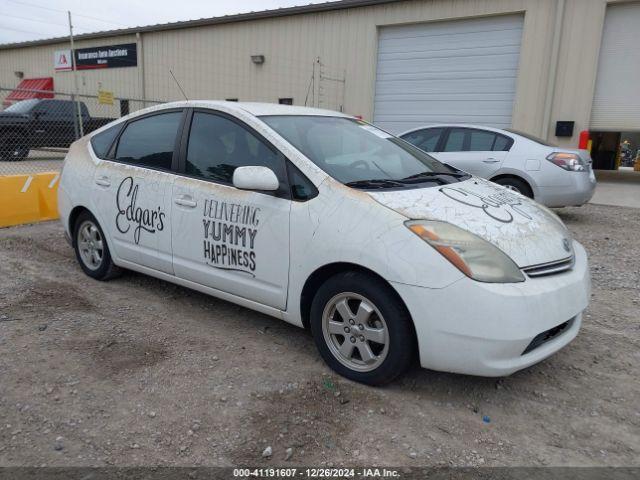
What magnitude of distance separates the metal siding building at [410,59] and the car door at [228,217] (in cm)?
1168

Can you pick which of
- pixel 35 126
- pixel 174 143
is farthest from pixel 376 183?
pixel 35 126

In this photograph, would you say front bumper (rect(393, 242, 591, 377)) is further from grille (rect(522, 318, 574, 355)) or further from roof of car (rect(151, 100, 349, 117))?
roof of car (rect(151, 100, 349, 117))

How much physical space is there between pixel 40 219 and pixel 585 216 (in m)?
8.44

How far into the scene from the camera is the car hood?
8.86 feet

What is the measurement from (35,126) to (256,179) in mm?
13835

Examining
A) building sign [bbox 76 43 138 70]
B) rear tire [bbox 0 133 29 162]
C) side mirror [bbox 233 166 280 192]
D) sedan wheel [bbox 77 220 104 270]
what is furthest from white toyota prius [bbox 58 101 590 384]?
building sign [bbox 76 43 138 70]

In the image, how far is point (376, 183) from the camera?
307 centimetres

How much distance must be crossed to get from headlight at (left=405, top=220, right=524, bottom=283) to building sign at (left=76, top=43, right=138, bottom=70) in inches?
865

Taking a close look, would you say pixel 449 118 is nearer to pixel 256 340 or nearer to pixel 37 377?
pixel 256 340

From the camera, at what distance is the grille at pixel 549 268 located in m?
2.65

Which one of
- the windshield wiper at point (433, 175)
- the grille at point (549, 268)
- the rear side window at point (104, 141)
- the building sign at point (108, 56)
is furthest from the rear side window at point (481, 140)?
the building sign at point (108, 56)

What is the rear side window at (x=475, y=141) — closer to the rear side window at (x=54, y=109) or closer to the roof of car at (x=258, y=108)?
the roof of car at (x=258, y=108)

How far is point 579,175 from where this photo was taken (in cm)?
747

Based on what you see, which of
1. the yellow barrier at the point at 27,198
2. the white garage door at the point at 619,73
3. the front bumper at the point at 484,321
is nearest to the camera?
the front bumper at the point at 484,321
